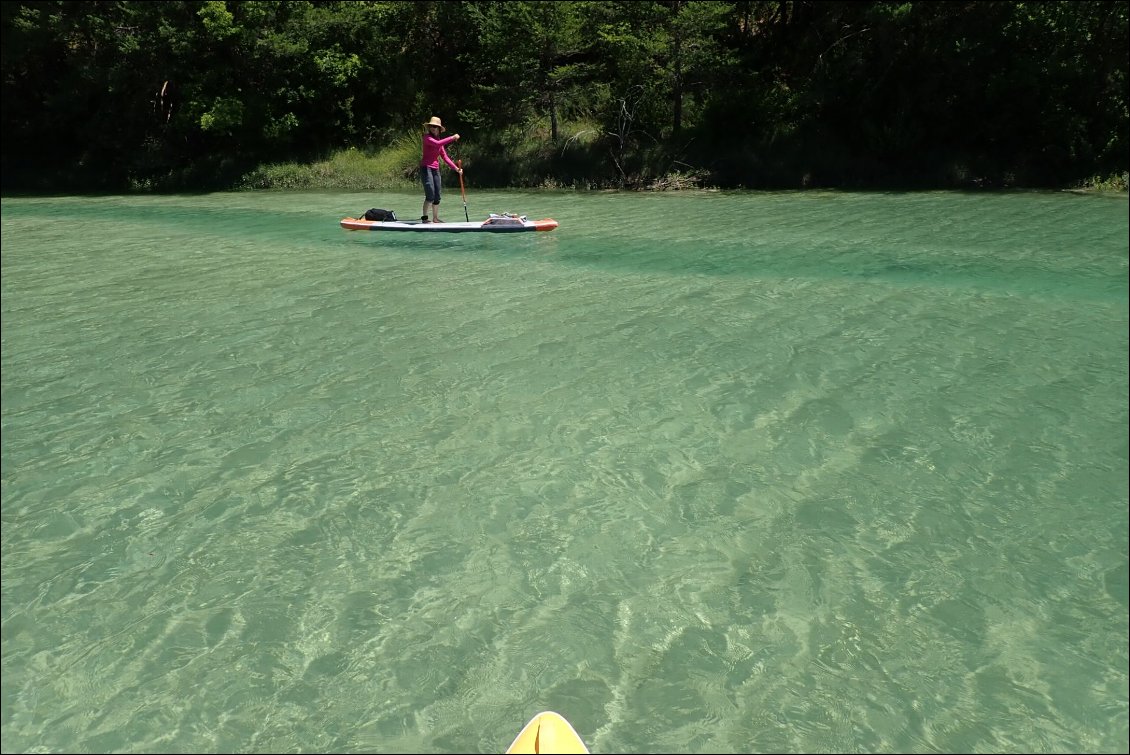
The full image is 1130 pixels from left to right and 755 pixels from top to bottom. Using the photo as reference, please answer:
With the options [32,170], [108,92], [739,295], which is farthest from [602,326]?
[32,170]

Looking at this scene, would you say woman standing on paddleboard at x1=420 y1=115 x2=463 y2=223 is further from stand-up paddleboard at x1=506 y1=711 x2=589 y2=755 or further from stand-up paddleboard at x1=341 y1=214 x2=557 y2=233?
stand-up paddleboard at x1=506 y1=711 x2=589 y2=755

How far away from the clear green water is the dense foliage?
43.8 feet

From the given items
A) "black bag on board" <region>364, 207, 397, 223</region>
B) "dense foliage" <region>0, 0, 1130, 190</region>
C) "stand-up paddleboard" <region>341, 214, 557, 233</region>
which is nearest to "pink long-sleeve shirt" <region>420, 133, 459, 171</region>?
"stand-up paddleboard" <region>341, 214, 557, 233</region>

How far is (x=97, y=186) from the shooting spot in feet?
105

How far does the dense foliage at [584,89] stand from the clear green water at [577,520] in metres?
13.3

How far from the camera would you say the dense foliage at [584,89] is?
71.0 feet

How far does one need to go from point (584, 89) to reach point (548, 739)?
86.1 ft

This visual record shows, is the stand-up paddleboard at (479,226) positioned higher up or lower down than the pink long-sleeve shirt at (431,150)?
lower down

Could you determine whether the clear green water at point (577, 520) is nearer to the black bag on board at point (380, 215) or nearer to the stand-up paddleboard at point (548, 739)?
the stand-up paddleboard at point (548, 739)

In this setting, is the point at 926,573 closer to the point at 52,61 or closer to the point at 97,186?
the point at 97,186

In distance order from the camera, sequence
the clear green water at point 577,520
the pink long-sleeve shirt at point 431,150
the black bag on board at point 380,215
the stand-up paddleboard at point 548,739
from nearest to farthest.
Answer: the stand-up paddleboard at point 548,739, the clear green water at point 577,520, the pink long-sleeve shirt at point 431,150, the black bag on board at point 380,215

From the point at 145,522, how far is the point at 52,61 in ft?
121

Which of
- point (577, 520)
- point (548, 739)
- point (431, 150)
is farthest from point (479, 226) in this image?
point (548, 739)

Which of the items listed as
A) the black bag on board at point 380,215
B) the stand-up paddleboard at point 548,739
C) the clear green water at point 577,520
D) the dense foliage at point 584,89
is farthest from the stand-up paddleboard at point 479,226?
the stand-up paddleboard at point 548,739
